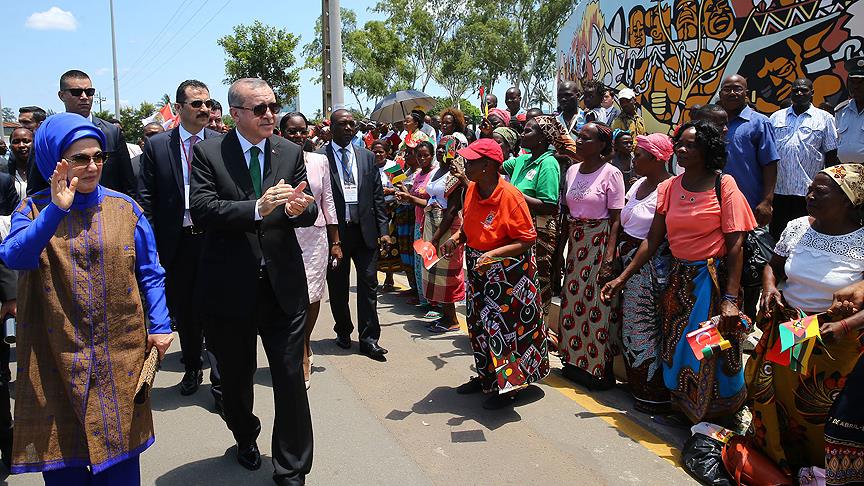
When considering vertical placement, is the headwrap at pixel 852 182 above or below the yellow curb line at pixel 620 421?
above

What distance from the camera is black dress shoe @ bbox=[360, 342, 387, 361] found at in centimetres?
569

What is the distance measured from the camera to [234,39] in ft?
76.2

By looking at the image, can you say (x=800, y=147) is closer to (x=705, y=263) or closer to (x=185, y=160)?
(x=705, y=263)

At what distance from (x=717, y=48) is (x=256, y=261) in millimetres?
8504

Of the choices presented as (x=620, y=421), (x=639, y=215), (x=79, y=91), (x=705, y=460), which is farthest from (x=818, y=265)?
(x=79, y=91)

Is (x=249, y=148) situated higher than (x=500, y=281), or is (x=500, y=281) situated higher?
(x=249, y=148)

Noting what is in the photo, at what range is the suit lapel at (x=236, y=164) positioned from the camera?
3.28 meters

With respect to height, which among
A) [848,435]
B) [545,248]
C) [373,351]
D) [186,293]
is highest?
[545,248]

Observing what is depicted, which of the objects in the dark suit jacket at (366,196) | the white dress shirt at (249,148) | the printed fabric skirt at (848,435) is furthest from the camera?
the dark suit jacket at (366,196)

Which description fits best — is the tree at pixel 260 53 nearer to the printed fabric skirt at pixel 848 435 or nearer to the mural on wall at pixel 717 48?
the mural on wall at pixel 717 48

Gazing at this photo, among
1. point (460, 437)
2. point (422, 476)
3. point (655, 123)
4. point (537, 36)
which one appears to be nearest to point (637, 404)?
point (460, 437)

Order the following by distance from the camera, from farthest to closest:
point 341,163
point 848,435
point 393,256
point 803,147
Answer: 1. point 393,256
2. point 803,147
3. point 341,163
4. point 848,435

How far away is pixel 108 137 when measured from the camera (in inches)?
185

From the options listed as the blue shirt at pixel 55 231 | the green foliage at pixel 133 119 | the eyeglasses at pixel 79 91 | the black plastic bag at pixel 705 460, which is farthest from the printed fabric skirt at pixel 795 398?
the green foliage at pixel 133 119
